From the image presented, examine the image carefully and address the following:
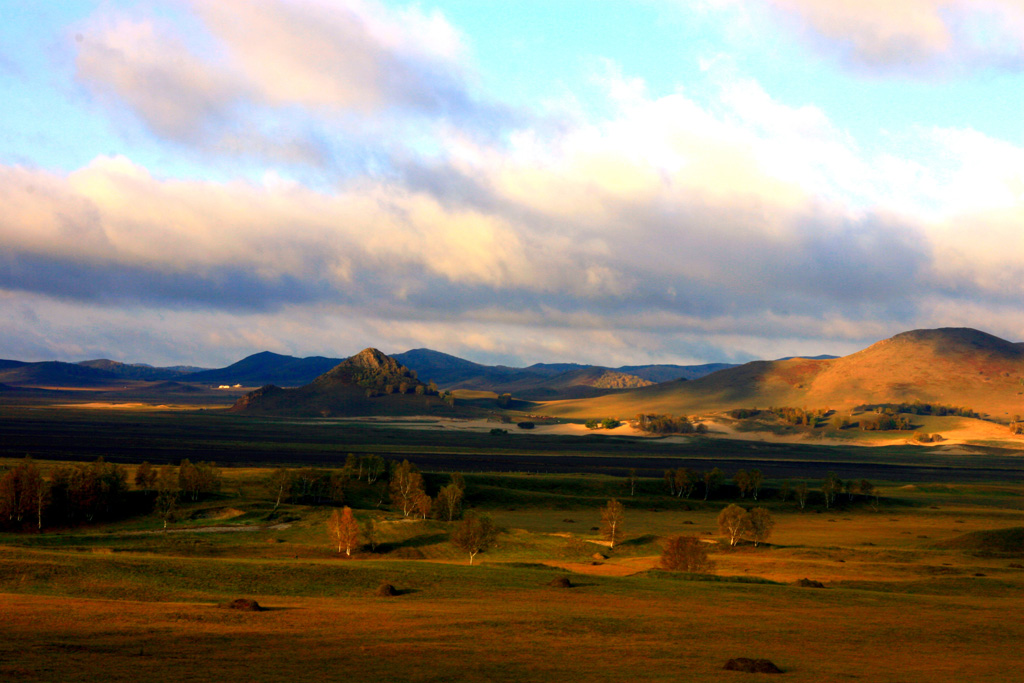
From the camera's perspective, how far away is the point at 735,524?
9294 cm

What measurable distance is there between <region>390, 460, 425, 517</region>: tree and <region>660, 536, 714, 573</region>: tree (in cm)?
4554

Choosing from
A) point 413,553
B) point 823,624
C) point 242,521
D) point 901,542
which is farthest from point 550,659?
point 901,542

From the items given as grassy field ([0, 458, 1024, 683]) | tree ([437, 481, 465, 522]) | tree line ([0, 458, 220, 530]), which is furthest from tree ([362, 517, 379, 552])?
tree line ([0, 458, 220, 530])

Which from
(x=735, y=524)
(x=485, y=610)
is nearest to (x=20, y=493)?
(x=485, y=610)

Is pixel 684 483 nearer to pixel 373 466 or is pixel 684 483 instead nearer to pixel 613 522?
pixel 373 466

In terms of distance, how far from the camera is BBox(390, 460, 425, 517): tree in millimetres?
110875

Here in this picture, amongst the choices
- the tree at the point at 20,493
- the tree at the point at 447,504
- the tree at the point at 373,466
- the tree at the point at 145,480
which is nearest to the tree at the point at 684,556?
the tree at the point at 447,504

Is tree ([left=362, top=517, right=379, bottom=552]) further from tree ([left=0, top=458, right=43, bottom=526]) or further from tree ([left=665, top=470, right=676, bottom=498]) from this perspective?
tree ([left=665, top=470, right=676, bottom=498])

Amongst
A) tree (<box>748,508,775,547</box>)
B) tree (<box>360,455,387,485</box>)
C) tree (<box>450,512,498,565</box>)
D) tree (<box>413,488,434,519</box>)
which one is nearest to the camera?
tree (<box>450,512,498,565</box>)

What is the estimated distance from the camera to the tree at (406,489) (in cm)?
11088

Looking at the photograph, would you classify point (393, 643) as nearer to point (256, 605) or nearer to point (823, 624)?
point (256, 605)

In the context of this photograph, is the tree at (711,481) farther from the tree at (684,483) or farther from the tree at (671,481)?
the tree at (671,481)

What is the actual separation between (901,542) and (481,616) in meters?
77.5

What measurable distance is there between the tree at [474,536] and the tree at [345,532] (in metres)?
10.7
